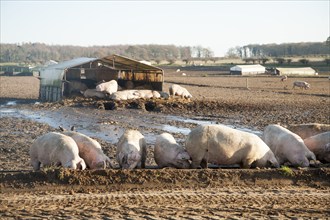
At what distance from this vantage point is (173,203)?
8.76m

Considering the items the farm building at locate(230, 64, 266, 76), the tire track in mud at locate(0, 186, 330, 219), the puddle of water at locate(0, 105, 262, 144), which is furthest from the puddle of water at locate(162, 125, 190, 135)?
the farm building at locate(230, 64, 266, 76)

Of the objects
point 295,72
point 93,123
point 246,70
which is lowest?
point 93,123

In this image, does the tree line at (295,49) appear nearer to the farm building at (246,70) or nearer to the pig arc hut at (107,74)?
the farm building at (246,70)

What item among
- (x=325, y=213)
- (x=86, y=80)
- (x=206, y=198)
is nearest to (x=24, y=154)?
(x=206, y=198)

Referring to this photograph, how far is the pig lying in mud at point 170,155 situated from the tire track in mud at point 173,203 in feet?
4.18

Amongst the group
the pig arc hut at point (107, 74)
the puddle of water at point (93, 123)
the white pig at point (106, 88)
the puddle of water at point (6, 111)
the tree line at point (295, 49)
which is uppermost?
the tree line at point (295, 49)

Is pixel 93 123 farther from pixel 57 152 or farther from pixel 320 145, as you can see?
pixel 320 145

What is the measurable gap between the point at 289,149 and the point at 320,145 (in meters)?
0.97

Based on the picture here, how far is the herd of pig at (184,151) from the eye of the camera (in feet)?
34.5

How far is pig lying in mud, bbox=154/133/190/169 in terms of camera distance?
1093 centimetres

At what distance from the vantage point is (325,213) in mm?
8375

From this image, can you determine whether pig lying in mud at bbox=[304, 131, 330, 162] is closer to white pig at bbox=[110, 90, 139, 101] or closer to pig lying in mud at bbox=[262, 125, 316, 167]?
pig lying in mud at bbox=[262, 125, 316, 167]

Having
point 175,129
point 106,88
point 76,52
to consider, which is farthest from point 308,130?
point 76,52

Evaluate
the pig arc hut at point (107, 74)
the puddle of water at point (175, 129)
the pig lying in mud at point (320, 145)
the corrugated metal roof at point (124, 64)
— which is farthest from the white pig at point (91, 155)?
the pig arc hut at point (107, 74)
